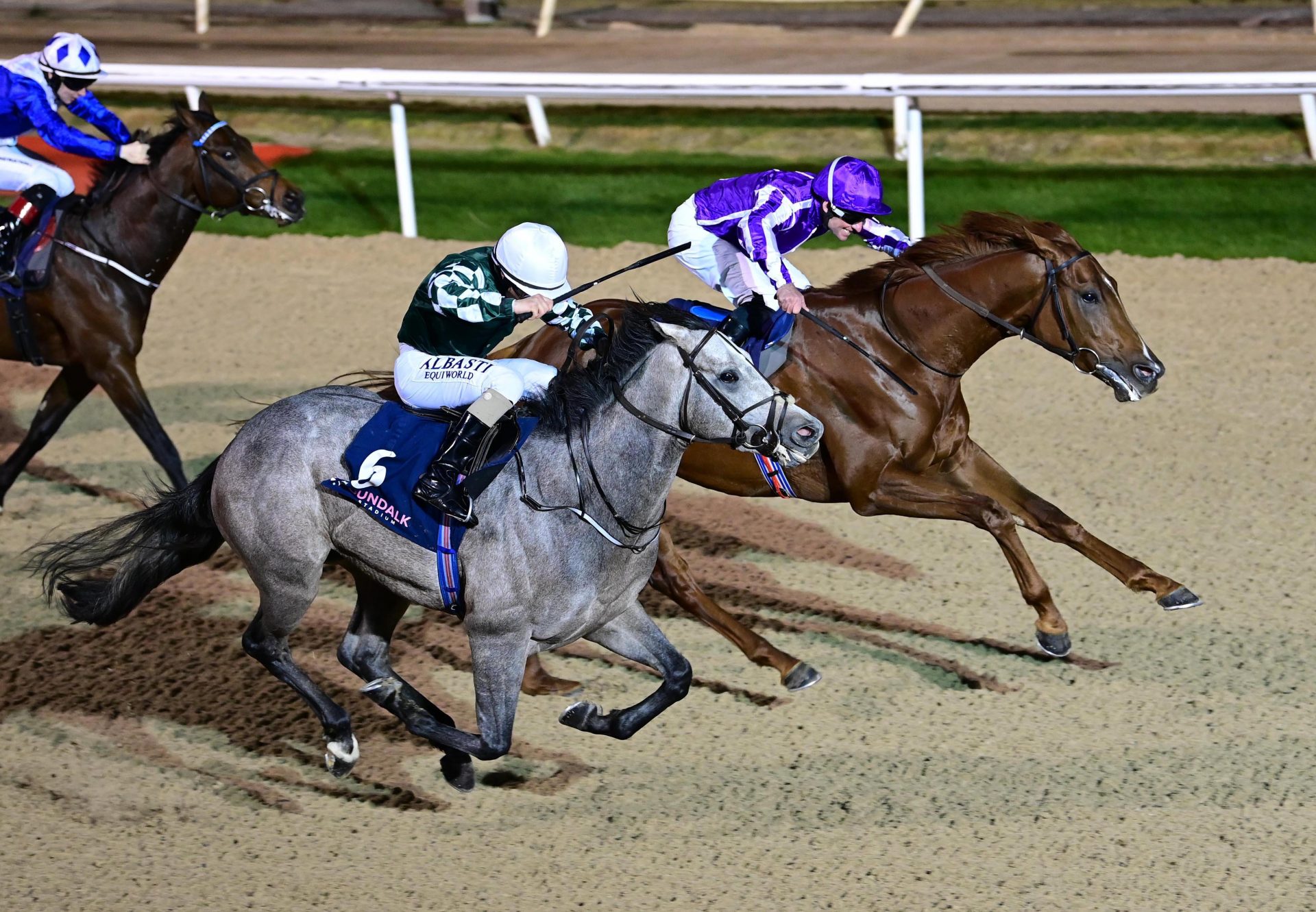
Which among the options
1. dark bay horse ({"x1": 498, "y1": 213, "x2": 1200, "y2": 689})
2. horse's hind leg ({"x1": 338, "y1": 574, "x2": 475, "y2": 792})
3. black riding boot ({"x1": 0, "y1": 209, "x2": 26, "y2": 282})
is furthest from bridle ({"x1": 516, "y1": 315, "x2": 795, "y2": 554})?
A: black riding boot ({"x1": 0, "y1": 209, "x2": 26, "y2": 282})

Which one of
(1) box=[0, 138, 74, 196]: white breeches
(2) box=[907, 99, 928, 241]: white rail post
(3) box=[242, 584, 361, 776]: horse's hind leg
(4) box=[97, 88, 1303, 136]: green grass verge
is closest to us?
(3) box=[242, 584, 361, 776]: horse's hind leg

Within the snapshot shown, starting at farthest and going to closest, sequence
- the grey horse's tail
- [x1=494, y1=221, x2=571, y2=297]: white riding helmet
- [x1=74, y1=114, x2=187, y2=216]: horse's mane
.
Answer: [x1=74, y1=114, x2=187, y2=216]: horse's mane
the grey horse's tail
[x1=494, y1=221, x2=571, y2=297]: white riding helmet

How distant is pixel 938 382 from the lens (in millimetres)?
5500

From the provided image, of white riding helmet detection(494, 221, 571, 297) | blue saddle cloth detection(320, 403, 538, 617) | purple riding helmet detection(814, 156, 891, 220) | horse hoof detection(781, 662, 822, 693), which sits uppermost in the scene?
white riding helmet detection(494, 221, 571, 297)

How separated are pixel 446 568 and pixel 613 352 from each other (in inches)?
29.7

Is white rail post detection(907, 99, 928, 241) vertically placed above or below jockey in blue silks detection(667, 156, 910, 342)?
below

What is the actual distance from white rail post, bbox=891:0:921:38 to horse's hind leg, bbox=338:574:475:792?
38.2 ft

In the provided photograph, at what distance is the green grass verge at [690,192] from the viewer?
31.9 feet

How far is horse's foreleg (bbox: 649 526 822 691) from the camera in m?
5.39

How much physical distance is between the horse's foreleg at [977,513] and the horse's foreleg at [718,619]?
1.86ft

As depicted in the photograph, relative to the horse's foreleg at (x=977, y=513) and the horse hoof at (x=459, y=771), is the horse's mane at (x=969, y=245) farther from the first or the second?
the horse hoof at (x=459, y=771)

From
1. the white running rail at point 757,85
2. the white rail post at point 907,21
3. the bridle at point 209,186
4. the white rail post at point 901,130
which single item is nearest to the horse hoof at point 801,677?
the bridle at point 209,186

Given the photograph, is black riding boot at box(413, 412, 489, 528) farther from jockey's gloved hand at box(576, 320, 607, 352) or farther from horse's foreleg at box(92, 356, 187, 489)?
horse's foreleg at box(92, 356, 187, 489)

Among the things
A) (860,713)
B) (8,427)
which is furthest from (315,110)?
(860,713)
